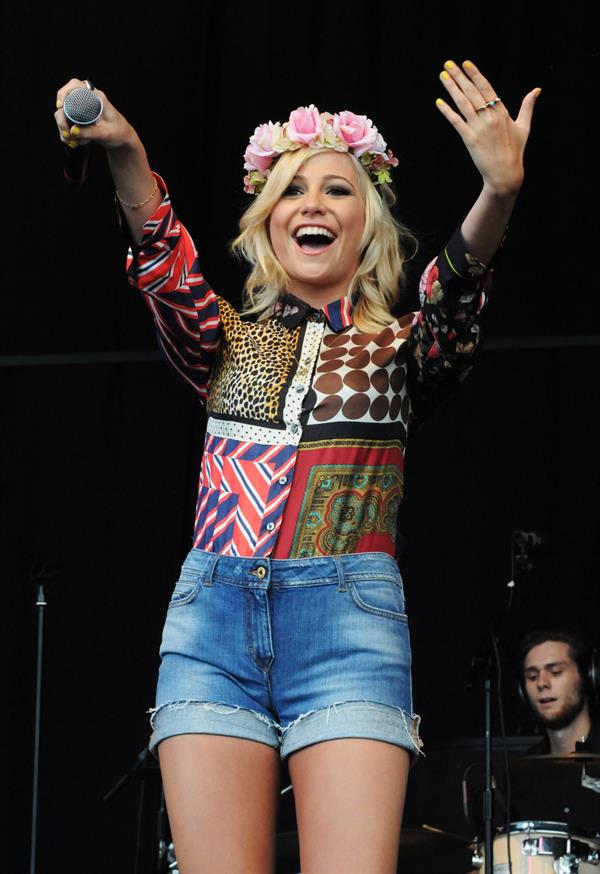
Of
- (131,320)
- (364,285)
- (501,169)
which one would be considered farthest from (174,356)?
(131,320)

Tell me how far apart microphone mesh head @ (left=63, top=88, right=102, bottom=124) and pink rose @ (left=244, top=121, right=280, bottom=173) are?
501 millimetres

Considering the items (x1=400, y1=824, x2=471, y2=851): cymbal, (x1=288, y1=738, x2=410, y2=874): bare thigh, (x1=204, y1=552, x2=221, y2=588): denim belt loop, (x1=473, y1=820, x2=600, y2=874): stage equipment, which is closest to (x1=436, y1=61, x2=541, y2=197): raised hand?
(x1=204, y1=552, x2=221, y2=588): denim belt loop

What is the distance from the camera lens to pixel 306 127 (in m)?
2.62

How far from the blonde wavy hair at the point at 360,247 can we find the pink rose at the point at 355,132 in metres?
0.02

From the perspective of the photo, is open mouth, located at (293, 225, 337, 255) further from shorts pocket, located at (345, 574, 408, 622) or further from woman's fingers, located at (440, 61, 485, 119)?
shorts pocket, located at (345, 574, 408, 622)

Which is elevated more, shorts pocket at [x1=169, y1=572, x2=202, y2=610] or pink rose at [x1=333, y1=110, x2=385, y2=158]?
pink rose at [x1=333, y1=110, x2=385, y2=158]

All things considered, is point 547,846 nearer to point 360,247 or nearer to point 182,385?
point 182,385

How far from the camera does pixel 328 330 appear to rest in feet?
8.17

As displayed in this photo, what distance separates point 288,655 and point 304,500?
25cm

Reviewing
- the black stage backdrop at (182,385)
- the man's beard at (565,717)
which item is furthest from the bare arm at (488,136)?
the man's beard at (565,717)

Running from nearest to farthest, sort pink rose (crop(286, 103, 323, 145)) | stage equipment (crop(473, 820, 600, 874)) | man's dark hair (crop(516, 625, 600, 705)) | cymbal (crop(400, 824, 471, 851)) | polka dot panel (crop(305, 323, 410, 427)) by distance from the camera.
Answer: polka dot panel (crop(305, 323, 410, 427)) < pink rose (crop(286, 103, 323, 145)) < cymbal (crop(400, 824, 471, 851)) < stage equipment (crop(473, 820, 600, 874)) < man's dark hair (crop(516, 625, 600, 705))

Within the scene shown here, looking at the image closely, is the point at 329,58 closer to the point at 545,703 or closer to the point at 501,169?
the point at 545,703

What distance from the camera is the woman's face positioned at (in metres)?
2.54

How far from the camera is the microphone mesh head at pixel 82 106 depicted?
2.20 meters
